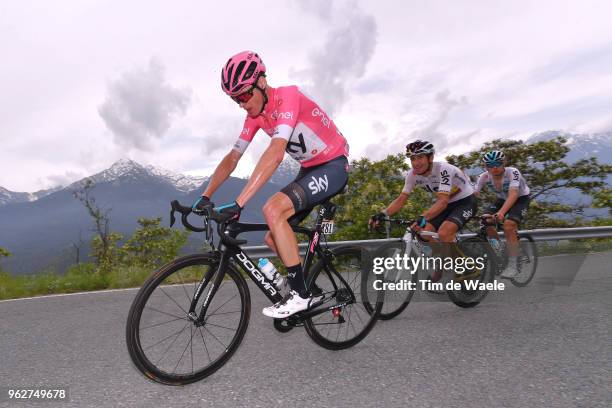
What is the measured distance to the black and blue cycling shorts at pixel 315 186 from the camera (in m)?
3.50

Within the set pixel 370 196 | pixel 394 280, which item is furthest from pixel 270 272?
pixel 370 196

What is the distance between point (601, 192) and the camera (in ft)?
43.5

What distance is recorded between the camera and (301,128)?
148 inches

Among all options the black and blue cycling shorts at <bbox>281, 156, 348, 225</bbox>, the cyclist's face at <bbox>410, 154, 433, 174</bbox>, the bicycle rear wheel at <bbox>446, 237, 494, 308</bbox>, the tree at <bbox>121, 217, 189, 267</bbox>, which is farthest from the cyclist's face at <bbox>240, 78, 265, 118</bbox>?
the tree at <bbox>121, 217, 189, 267</bbox>

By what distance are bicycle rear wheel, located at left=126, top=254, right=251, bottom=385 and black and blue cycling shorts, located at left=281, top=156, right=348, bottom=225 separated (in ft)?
2.37

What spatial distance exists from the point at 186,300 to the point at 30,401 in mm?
1127

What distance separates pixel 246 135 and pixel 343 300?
5.60 ft

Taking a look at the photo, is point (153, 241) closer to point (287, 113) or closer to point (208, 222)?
point (287, 113)

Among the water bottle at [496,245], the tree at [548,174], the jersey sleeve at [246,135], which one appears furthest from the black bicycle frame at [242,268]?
the tree at [548,174]

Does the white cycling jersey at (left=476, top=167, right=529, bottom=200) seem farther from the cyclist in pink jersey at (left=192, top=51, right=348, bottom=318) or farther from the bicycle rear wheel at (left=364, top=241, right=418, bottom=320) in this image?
the cyclist in pink jersey at (left=192, top=51, right=348, bottom=318)

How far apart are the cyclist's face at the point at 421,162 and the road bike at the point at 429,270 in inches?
Answer: 31.2

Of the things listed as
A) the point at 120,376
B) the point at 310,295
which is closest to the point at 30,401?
the point at 120,376

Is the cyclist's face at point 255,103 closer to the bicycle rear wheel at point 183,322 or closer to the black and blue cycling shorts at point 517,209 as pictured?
the bicycle rear wheel at point 183,322

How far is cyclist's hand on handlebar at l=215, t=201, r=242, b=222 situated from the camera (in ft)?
9.50
